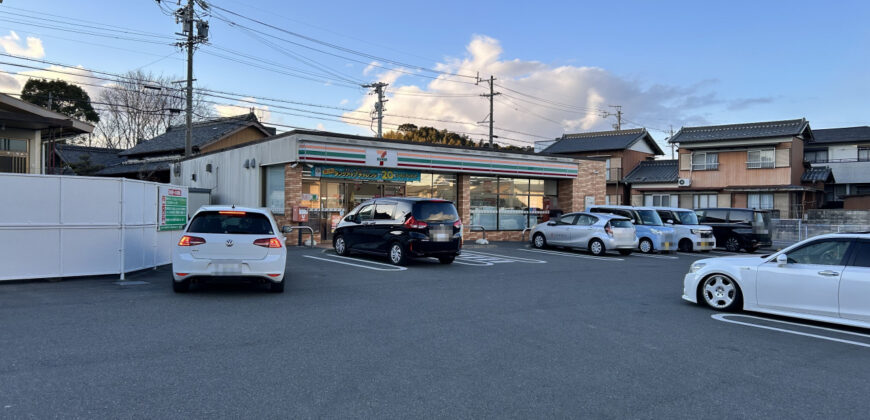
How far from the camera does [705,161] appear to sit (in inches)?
1537

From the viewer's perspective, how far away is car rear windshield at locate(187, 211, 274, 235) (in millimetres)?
9094

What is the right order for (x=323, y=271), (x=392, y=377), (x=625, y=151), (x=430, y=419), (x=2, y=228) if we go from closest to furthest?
(x=430, y=419) → (x=392, y=377) → (x=2, y=228) → (x=323, y=271) → (x=625, y=151)

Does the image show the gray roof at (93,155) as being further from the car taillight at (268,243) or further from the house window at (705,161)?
the house window at (705,161)

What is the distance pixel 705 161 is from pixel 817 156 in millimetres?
12159

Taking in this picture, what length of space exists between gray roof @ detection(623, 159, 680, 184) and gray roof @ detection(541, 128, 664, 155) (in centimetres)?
219

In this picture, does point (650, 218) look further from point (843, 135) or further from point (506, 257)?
point (843, 135)

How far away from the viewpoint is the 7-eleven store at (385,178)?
Answer: 19531mm

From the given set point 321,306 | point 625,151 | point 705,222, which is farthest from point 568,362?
point 625,151

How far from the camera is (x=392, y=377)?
5.02 m

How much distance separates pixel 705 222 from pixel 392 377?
2300cm

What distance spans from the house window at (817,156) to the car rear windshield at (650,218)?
100 feet

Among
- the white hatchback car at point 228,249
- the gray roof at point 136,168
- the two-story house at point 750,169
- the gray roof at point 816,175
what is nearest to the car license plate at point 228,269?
the white hatchback car at point 228,249

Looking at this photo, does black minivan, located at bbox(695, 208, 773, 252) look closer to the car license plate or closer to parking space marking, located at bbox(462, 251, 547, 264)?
parking space marking, located at bbox(462, 251, 547, 264)

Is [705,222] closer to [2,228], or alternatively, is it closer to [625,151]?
[625,151]
